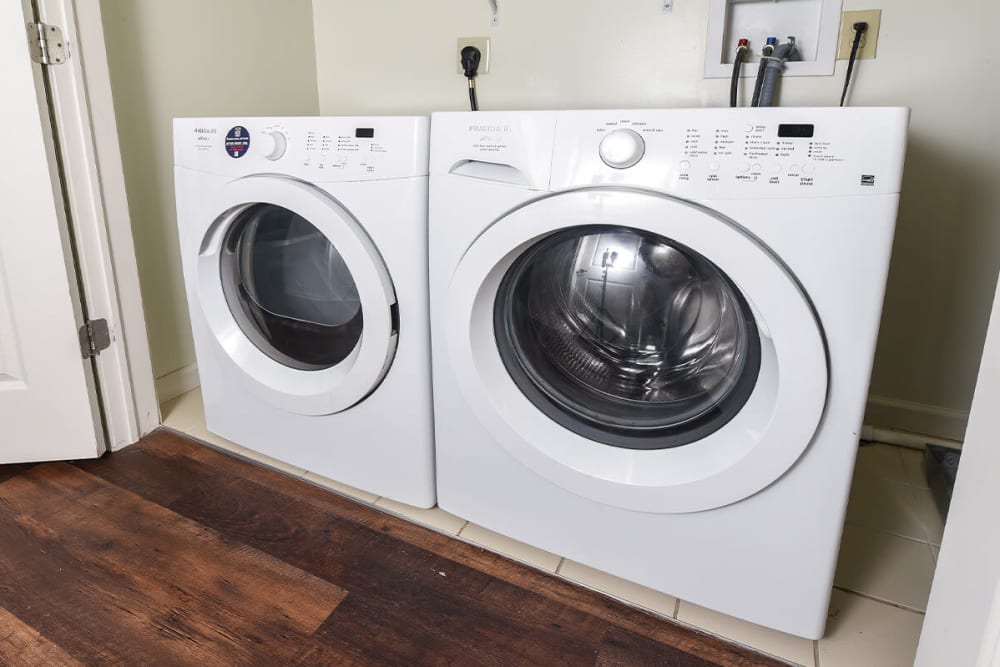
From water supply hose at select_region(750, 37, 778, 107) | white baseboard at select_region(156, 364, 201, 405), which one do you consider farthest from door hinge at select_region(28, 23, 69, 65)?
water supply hose at select_region(750, 37, 778, 107)

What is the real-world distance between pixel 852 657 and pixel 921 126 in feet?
3.69

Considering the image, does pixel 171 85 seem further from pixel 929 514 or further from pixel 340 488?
pixel 929 514

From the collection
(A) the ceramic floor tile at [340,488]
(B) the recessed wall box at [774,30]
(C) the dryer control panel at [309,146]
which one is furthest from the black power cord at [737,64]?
(A) the ceramic floor tile at [340,488]

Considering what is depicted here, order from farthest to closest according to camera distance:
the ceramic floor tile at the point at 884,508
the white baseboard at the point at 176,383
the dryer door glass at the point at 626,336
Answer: the white baseboard at the point at 176,383 < the ceramic floor tile at the point at 884,508 < the dryer door glass at the point at 626,336

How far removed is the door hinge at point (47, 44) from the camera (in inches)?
48.0

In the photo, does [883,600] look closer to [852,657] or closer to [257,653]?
[852,657]

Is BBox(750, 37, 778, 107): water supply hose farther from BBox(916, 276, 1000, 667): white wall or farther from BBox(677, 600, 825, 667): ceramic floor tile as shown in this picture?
BBox(677, 600, 825, 667): ceramic floor tile

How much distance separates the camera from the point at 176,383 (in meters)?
1.78

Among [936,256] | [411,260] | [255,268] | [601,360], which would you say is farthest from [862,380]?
[255,268]

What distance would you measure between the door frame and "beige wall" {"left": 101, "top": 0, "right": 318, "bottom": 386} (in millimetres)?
146

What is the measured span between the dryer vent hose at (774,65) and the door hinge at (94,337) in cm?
160

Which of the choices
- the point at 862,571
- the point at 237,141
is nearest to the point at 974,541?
the point at 862,571

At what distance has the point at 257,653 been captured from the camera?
0.96 metres

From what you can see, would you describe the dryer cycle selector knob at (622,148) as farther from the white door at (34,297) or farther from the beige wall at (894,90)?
the white door at (34,297)
